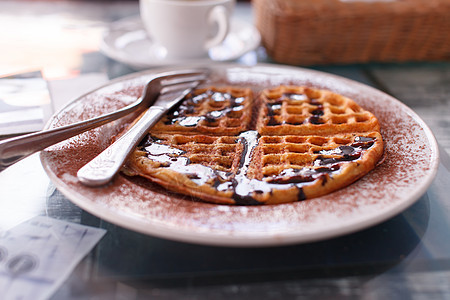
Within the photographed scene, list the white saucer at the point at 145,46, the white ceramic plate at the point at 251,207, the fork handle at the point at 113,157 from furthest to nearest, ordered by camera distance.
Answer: the white saucer at the point at 145,46, the fork handle at the point at 113,157, the white ceramic plate at the point at 251,207

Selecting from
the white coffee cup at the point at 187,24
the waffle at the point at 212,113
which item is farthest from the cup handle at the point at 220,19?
the waffle at the point at 212,113

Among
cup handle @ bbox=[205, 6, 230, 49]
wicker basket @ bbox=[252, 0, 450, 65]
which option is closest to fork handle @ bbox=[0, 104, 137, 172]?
cup handle @ bbox=[205, 6, 230, 49]

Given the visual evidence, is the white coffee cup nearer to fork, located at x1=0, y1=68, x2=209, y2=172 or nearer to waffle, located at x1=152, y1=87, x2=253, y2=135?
fork, located at x1=0, y1=68, x2=209, y2=172

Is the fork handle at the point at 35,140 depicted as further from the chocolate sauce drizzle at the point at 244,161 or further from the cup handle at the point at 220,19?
the cup handle at the point at 220,19

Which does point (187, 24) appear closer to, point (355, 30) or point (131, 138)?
point (355, 30)

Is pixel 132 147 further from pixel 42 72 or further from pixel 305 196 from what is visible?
pixel 42 72

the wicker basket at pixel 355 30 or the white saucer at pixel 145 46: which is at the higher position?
the wicker basket at pixel 355 30
